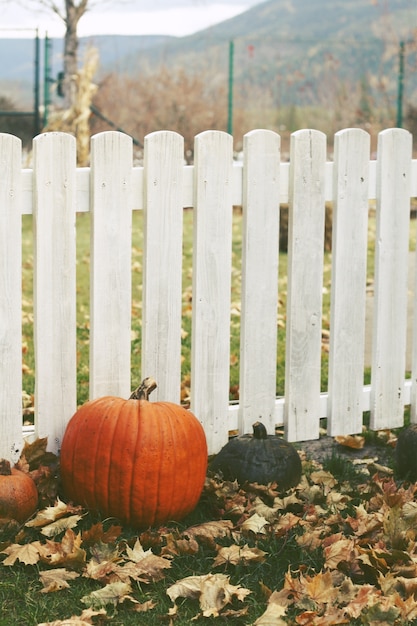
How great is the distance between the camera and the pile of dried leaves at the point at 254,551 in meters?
3.14

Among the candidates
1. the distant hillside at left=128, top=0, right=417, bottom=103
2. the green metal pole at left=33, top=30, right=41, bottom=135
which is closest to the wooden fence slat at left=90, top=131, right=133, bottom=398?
the green metal pole at left=33, top=30, right=41, bottom=135

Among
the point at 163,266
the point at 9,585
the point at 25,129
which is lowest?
the point at 9,585

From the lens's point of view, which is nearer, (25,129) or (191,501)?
(191,501)

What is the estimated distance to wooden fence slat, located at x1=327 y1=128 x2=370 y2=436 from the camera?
4523 mm

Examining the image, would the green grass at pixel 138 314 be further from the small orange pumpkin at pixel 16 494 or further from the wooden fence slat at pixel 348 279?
the small orange pumpkin at pixel 16 494

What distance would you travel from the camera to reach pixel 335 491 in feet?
13.6

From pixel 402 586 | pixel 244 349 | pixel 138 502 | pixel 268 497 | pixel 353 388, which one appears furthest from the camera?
pixel 353 388

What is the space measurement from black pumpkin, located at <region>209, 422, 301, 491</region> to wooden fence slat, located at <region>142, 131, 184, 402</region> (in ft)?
1.17

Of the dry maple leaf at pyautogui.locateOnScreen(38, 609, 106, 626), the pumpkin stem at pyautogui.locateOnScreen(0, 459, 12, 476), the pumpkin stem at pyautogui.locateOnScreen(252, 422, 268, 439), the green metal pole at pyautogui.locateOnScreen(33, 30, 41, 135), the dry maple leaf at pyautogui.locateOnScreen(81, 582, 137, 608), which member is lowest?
the dry maple leaf at pyautogui.locateOnScreen(38, 609, 106, 626)

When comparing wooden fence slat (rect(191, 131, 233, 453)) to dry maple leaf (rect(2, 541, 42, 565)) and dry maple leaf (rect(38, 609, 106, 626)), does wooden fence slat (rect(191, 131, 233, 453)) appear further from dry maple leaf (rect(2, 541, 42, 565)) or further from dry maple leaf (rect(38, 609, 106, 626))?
dry maple leaf (rect(38, 609, 106, 626))

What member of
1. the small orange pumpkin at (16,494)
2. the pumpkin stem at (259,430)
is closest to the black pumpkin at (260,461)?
the pumpkin stem at (259,430)

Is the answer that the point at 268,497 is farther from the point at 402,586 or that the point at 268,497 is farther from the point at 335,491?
the point at 402,586

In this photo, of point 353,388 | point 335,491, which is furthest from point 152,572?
point 353,388

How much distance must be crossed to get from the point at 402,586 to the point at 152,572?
81 cm
